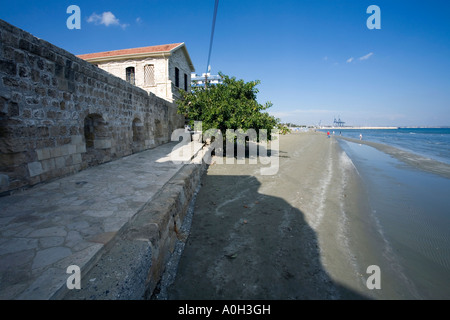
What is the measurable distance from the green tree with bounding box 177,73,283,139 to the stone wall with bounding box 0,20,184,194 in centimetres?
412

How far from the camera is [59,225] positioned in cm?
237

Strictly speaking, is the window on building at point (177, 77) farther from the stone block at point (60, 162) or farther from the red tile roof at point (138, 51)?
the stone block at point (60, 162)

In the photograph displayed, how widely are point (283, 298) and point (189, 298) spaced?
125 cm

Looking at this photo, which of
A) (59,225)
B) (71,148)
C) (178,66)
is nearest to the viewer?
(59,225)

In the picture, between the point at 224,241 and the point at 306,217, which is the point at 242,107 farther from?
the point at 224,241

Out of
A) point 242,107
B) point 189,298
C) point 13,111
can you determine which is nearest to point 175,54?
point 242,107

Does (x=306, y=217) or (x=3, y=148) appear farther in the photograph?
(x=306, y=217)

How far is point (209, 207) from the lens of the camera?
5250 millimetres

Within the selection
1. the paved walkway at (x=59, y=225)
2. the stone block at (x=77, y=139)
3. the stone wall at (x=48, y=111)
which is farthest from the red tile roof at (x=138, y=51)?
the paved walkway at (x=59, y=225)

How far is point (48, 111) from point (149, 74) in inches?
490

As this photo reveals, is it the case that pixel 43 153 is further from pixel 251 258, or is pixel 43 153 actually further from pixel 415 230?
pixel 415 230

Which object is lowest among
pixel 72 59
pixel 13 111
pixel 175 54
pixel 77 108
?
pixel 13 111

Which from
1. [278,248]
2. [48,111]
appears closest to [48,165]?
[48,111]

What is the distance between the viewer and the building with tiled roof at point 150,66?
47.6ft
